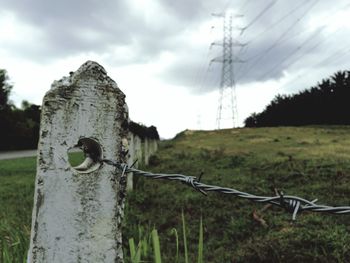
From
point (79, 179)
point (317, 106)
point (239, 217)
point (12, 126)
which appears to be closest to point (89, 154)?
point (79, 179)

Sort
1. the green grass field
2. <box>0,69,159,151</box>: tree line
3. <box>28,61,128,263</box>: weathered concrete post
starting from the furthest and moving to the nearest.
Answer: <box>0,69,159,151</box>: tree line → the green grass field → <box>28,61,128,263</box>: weathered concrete post

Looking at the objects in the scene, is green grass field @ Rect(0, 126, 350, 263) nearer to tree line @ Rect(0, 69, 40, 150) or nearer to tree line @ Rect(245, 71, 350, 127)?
tree line @ Rect(0, 69, 40, 150)

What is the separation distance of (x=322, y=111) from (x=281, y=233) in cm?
3013

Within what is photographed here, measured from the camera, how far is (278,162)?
9133 millimetres

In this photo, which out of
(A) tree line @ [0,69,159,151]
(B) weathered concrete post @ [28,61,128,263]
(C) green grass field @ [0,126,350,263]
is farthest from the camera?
(A) tree line @ [0,69,159,151]

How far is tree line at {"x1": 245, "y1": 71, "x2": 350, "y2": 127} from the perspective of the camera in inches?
1230

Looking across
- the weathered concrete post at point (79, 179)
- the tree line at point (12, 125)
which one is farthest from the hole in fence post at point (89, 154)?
the tree line at point (12, 125)

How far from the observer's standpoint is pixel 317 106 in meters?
33.2

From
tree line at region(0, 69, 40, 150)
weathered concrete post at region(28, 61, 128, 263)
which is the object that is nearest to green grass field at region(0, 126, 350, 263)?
weathered concrete post at region(28, 61, 128, 263)

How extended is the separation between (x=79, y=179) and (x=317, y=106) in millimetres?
33564

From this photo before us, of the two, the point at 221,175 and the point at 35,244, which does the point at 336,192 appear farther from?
the point at 35,244

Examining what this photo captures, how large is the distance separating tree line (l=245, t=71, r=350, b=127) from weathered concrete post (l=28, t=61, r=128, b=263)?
3149cm

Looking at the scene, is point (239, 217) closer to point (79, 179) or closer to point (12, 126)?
point (79, 179)

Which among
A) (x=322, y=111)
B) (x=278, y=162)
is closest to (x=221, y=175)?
(x=278, y=162)
